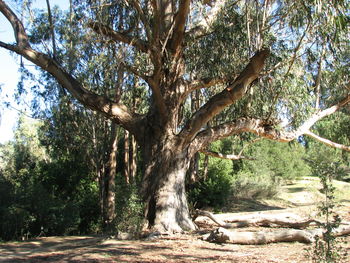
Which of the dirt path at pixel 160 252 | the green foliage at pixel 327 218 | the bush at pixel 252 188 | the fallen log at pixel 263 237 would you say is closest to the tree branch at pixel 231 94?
the dirt path at pixel 160 252

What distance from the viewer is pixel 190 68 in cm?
1284

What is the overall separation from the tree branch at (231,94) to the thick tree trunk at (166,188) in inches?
24.3

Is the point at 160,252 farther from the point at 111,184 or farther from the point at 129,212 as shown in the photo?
the point at 111,184

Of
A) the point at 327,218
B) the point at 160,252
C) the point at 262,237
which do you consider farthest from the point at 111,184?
the point at 327,218

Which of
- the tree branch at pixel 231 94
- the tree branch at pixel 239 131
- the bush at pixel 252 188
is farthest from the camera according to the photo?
the bush at pixel 252 188

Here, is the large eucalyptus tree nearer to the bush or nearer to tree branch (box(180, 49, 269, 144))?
tree branch (box(180, 49, 269, 144))

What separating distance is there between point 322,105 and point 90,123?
33.0 feet

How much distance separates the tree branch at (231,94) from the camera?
956 cm

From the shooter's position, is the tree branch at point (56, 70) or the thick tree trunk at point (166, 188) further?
the tree branch at point (56, 70)

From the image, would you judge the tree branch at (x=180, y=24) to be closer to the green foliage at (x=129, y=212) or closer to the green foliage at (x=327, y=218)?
the green foliage at (x=129, y=212)

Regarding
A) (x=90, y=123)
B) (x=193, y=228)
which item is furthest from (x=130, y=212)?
(x=90, y=123)

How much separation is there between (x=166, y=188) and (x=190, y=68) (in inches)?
177

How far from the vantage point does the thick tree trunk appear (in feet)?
31.8

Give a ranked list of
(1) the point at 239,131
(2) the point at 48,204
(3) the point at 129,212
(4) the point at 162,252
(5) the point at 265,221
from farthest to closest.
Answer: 1. (2) the point at 48,204
2. (1) the point at 239,131
3. (5) the point at 265,221
4. (3) the point at 129,212
5. (4) the point at 162,252
